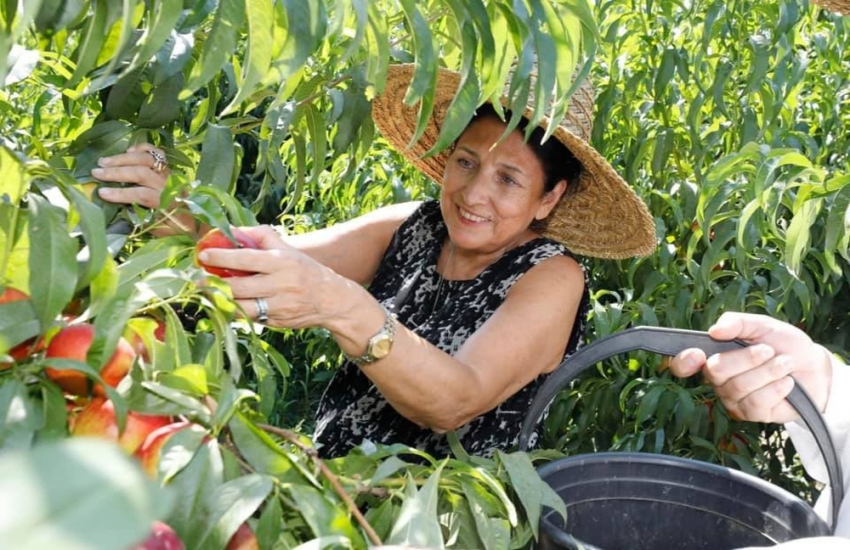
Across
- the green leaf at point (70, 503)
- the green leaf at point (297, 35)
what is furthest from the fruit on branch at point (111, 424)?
the green leaf at point (70, 503)

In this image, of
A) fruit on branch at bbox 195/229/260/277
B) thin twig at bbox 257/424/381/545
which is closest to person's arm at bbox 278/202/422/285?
fruit on branch at bbox 195/229/260/277

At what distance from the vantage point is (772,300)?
204 cm

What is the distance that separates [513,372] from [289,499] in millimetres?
1009

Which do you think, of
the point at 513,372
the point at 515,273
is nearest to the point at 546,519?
the point at 513,372

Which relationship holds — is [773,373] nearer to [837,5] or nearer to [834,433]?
[834,433]

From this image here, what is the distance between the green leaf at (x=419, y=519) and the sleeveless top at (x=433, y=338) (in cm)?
93

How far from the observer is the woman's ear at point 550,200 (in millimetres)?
1863

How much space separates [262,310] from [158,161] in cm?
23

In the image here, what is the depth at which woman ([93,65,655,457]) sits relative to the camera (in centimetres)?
152

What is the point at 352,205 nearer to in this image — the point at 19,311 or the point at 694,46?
the point at 694,46

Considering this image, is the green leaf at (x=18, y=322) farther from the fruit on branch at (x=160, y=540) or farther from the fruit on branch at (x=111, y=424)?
the fruit on branch at (x=160, y=540)

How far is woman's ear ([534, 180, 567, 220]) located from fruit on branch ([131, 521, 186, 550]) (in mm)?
1415

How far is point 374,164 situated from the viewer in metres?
2.80

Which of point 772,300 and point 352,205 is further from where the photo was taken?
point 352,205
